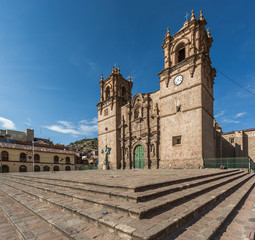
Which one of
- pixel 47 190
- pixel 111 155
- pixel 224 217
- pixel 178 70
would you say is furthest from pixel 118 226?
pixel 111 155

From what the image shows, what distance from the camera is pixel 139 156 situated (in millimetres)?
21750

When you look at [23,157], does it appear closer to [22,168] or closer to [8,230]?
[22,168]

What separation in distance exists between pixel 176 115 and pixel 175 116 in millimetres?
183

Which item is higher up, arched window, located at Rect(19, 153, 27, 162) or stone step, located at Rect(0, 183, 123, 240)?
stone step, located at Rect(0, 183, 123, 240)

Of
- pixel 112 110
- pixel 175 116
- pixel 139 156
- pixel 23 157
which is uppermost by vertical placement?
pixel 112 110

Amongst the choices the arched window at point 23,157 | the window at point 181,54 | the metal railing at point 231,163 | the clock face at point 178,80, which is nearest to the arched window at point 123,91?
the window at point 181,54

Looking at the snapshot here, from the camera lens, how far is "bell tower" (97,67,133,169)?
25.5 meters

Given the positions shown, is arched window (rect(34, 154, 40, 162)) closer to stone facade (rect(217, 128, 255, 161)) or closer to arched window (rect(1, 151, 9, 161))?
arched window (rect(1, 151, 9, 161))

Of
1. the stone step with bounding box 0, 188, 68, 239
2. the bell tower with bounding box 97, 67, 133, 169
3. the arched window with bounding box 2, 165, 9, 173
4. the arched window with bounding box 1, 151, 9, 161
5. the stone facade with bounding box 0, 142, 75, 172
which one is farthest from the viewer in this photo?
the stone facade with bounding box 0, 142, 75, 172

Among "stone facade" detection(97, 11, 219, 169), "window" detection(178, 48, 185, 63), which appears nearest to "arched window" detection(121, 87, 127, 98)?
"stone facade" detection(97, 11, 219, 169)

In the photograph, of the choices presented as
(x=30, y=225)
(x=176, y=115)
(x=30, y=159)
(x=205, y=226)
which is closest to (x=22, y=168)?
(x=30, y=159)

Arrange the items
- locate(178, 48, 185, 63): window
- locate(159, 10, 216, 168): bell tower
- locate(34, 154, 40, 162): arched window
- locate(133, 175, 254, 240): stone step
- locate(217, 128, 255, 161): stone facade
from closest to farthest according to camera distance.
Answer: locate(133, 175, 254, 240): stone step → locate(159, 10, 216, 168): bell tower → locate(178, 48, 185, 63): window → locate(217, 128, 255, 161): stone facade → locate(34, 154, 40, 162): arched window

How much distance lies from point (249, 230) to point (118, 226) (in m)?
2.59

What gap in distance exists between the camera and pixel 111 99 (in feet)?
88.6
